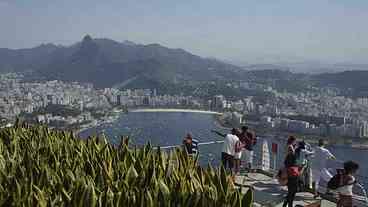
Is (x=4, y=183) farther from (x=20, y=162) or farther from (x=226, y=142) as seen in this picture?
(x=226, y=142)

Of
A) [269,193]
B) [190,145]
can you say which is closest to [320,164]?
[269,193]

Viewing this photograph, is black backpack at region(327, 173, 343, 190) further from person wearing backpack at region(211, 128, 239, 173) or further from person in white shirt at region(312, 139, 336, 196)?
person wearing backpack at region(211, 128, 239, 173)

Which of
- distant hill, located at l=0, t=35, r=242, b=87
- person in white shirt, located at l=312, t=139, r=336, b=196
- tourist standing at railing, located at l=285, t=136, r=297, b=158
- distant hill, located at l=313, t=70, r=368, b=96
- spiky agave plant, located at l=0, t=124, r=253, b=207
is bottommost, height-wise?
person in white shirt, located at l=312, t=139, r=336, b=196

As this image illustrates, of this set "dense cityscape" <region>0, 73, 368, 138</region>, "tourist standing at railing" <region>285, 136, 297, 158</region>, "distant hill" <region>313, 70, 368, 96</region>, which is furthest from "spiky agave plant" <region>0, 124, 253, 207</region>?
"distant hill" <region>313, 70, 368, 96</region>

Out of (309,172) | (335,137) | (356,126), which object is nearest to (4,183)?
(309,172)

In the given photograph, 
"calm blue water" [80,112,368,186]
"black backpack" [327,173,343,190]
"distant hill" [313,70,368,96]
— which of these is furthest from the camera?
"distant hill" [313,70,368,96]

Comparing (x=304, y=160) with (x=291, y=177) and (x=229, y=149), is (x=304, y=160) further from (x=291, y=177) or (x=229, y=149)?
(x=291, y=177)

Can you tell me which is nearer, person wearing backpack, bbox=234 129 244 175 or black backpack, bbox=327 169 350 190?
black backpack, bbox=327 169 350 190

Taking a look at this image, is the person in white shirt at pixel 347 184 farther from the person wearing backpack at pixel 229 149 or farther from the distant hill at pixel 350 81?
the distant hill at pixel 350 81
